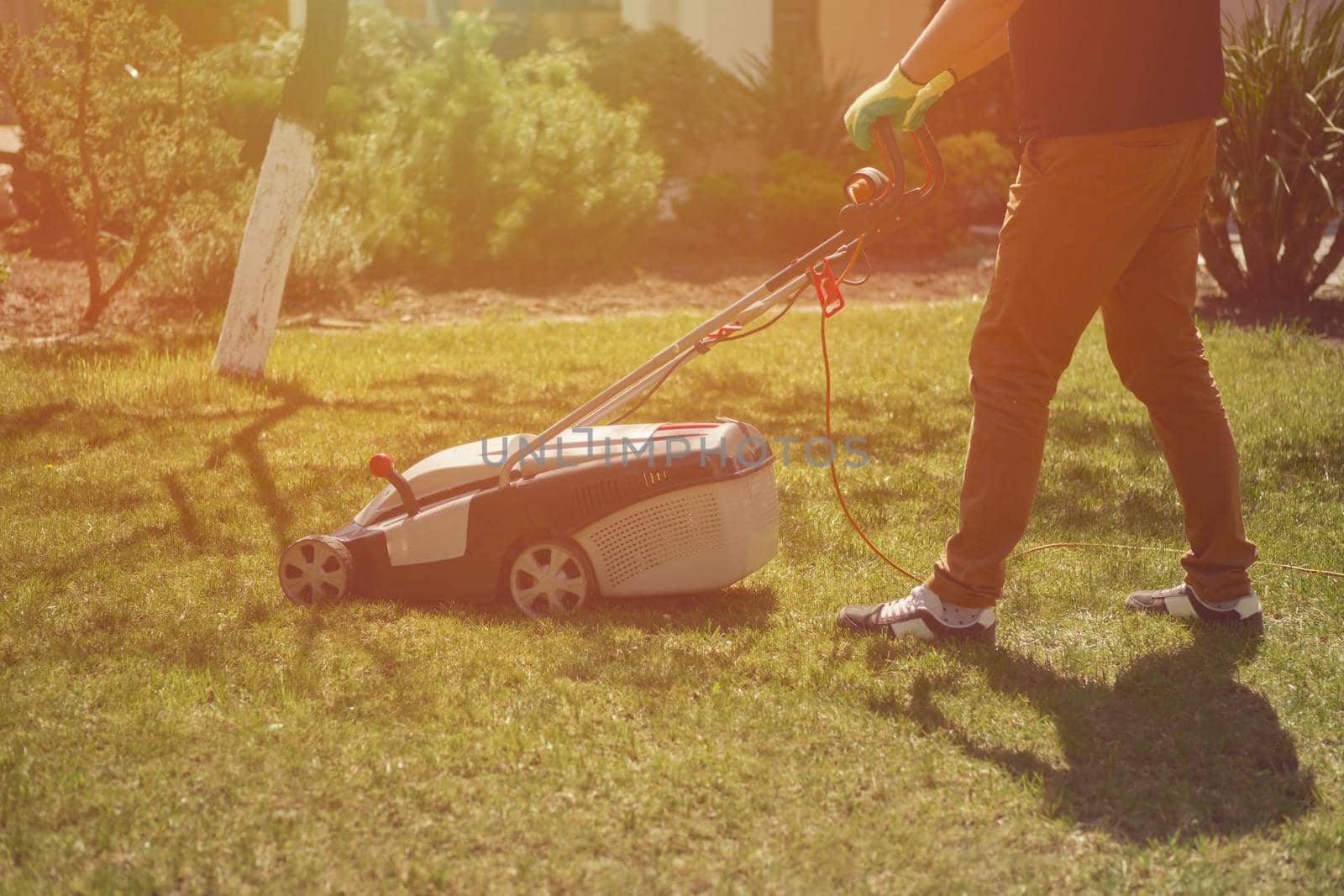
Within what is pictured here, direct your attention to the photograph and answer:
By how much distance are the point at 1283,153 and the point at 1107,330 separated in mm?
5180

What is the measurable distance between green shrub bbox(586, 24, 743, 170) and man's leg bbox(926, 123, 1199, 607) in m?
8.77

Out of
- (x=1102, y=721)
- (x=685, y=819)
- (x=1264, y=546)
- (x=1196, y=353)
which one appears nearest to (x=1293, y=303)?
(x=1264, y=546)

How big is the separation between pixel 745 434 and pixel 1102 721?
120 centimetres

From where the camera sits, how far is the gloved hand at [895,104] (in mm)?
3283

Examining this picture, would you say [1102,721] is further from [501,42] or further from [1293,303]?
[501,42]

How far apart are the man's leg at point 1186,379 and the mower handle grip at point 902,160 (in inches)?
20.7

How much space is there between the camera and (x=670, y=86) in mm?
12102

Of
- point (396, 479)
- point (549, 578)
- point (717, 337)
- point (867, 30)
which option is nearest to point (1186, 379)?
point (717, 337)

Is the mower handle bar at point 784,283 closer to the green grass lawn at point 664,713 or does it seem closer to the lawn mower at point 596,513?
the lawn mower at point 596,513

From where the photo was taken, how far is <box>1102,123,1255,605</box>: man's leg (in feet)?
10.9

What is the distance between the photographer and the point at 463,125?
9.69 meters

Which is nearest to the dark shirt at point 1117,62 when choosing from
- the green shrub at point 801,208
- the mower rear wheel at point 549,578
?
the mower rear wheel at point 549,578

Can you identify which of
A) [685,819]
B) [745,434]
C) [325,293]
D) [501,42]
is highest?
[501,42]

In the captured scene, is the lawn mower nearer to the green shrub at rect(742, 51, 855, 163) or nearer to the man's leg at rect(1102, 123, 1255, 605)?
the man's leg at rect(1102, 123, 1255, 605)
